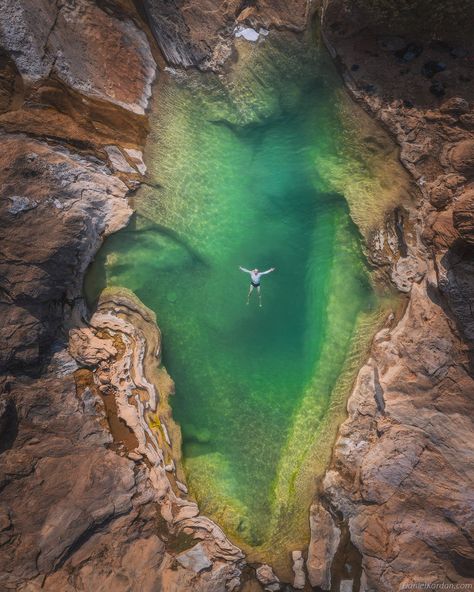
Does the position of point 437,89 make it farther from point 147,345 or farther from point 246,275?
point 147,345

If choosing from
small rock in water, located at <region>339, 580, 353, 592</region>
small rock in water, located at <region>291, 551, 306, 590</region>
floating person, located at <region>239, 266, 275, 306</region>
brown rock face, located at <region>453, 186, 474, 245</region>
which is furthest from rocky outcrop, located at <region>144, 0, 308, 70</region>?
small rock in water, located at <region>339, 580, 353, 592</region>

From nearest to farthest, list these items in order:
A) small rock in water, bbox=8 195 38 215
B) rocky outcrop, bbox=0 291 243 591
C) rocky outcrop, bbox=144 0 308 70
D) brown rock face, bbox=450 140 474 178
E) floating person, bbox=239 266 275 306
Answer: rocky outcrop, bbox=0 291 243 591
small rock in water, bbox=8 195 38 215
brown rock face, bbox=450 140 474 178
rocky outcrop, bbox=144 0 308 70
floating person, bbox=239 266 275 306

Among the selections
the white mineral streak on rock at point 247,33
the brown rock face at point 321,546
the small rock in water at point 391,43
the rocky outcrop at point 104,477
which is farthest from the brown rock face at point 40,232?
the brown rock face at point 321,546

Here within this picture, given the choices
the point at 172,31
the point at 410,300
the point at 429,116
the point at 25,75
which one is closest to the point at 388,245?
the point at 410,300

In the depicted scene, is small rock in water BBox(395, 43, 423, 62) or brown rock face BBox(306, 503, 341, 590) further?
brown rock face BBox(306, 503, 341, 590)

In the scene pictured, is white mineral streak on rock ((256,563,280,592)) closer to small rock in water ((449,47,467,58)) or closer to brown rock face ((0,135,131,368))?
brown rock face ((0,135,131,368))

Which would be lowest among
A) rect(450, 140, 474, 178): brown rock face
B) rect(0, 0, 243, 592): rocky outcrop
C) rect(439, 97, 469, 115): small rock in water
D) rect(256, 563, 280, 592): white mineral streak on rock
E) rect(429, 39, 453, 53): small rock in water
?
rect(256, 563, 280, 592): white mineral streak on rock

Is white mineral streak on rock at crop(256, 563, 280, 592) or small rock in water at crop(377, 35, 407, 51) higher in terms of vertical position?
small rock in water at crop(377, 35, 407, 51)

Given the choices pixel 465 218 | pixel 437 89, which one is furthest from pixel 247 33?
pixel 465 218

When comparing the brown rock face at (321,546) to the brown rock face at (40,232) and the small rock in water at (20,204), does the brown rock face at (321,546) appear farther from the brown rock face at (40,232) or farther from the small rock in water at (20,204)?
the small rock in water at (20,204)
